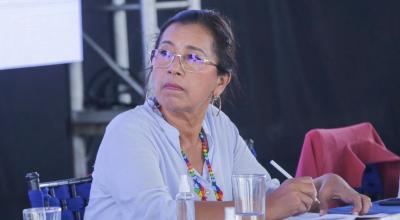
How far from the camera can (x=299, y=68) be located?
5.60 meters

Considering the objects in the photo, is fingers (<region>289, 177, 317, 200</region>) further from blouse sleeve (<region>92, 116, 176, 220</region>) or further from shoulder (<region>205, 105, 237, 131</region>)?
shoulder (<region>205, 105, 237, 131</region>)

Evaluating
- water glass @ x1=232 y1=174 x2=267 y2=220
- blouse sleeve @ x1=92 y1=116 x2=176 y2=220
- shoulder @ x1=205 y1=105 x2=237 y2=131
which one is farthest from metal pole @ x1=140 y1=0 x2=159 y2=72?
water glass @ x1=232 y1=174 x2=267 y2=220

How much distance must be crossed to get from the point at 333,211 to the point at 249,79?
2.59m

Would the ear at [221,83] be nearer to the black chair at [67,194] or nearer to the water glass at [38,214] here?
the black chair at [67,194]

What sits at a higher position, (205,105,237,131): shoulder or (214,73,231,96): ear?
(214,73,231,96): ear

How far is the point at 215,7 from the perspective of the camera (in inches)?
207

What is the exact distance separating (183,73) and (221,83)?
0.24 meters

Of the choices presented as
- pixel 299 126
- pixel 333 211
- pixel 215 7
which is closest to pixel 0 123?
pixel 215 7

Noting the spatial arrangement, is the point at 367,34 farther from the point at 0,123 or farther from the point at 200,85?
the point at 200,85

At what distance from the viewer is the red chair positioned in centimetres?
384

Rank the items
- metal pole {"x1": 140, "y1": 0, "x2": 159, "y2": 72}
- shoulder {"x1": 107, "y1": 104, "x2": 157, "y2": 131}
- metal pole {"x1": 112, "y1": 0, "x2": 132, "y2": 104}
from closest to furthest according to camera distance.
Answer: shoulder {"x1": 107, "y1": 104, "x2": 157, "y2": 131}, metal pole {"x1": 140, "y1": 0, "x2": 159, "y2": 72}, metal pole {"x1": 112, "y1": 0, "x2": 132, "y2": 104}

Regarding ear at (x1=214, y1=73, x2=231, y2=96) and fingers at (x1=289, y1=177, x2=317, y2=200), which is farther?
ear at (x1=214, y1=73, x2=231, y2=96)

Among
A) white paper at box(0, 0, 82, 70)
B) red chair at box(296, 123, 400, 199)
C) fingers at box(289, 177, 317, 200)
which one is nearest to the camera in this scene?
fingers at box(289, 177, 317, 200)

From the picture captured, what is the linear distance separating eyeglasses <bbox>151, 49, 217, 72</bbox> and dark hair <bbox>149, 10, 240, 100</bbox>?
0.07m
